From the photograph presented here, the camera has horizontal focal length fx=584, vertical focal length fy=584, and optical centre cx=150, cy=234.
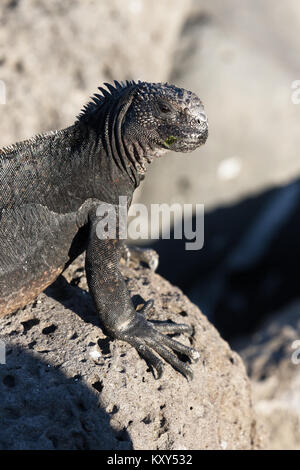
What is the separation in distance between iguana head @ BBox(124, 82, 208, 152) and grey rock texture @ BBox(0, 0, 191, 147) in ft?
9.30

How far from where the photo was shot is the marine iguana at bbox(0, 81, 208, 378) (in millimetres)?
2945

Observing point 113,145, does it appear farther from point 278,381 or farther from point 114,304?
point 278,381

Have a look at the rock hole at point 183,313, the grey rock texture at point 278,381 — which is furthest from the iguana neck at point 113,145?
the grey rock texture at point 278,381

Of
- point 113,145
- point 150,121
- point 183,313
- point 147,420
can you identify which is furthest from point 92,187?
point 147,420

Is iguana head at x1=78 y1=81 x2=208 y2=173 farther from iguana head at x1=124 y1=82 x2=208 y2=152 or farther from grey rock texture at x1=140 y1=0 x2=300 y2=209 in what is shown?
grey rock texture at x1=140 y1=0 x2=300 y2=209

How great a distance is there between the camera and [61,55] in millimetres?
5816

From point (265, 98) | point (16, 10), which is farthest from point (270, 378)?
point (16, 10)

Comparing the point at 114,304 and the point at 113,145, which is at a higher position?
the point at 113,145

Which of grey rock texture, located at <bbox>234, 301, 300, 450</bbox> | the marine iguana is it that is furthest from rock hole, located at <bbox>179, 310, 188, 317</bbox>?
grey rock texture, located at <bbox>234, 301, 300, 450</bbox>

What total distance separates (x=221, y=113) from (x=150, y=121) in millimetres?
4235

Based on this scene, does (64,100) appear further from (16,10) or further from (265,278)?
(265,278)

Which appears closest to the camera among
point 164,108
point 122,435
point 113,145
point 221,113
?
point 122,435

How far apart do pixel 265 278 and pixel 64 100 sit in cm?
338

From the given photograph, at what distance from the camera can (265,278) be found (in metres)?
7.39
